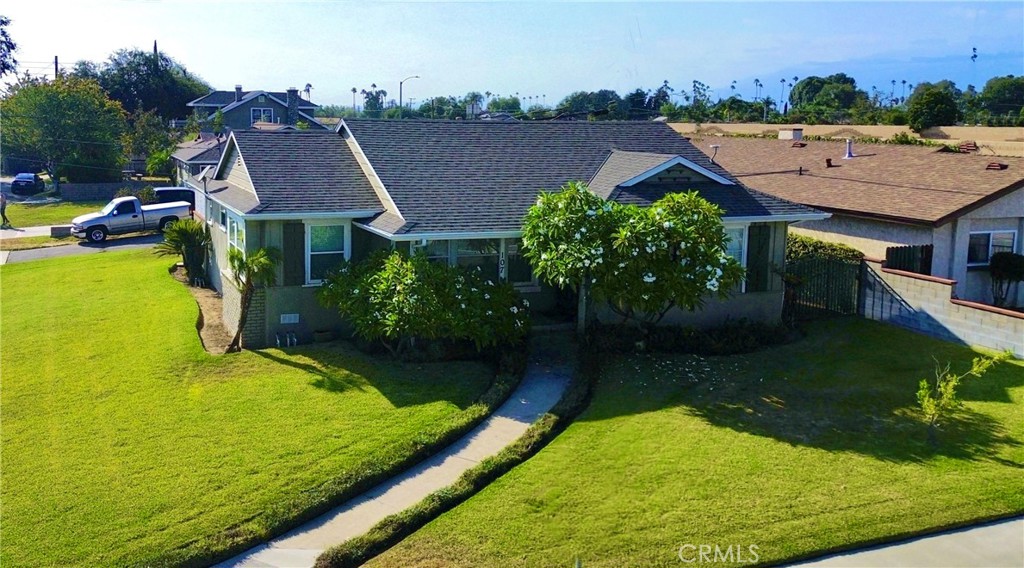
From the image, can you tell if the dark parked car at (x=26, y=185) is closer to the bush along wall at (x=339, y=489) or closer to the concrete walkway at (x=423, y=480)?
the concrete walkway at (x=423, y=480)

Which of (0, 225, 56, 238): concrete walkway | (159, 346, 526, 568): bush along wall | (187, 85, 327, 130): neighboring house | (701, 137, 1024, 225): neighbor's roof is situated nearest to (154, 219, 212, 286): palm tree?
(159, 346, 526, 568): bush along wall

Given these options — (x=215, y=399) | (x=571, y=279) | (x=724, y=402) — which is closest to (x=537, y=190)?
(x=571, y=279)

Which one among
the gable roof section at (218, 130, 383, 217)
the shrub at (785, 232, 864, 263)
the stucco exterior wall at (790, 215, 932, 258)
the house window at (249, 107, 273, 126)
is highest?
the house window at (249, 107, 273, 126)

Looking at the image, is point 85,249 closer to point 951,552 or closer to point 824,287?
point 824,287

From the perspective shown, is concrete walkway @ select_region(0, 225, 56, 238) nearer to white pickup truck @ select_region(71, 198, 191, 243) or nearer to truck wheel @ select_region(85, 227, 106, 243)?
white pickup truck @ select_region(71, 198, 191, 243)

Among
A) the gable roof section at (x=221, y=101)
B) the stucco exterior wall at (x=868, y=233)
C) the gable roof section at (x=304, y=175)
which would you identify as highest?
the gable roof section at (x=221, y=101)

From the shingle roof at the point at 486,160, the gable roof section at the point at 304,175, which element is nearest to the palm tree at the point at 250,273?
the gable roof section at the point at 304,175
